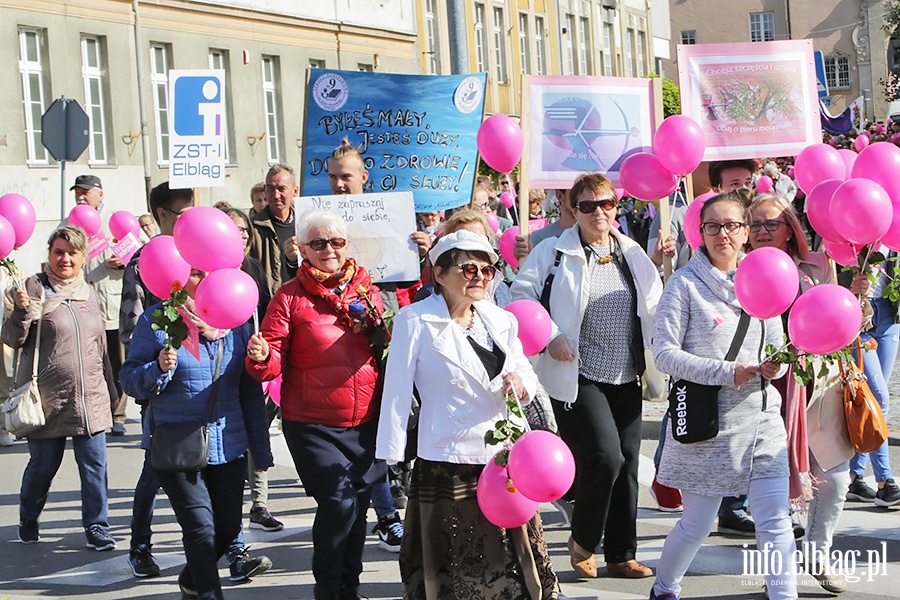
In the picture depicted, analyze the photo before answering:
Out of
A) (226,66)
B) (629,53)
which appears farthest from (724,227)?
(629,53)

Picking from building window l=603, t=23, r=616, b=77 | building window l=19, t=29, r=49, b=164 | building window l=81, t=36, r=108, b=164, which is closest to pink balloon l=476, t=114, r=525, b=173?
building window l=19, t=29, r=49, b=164

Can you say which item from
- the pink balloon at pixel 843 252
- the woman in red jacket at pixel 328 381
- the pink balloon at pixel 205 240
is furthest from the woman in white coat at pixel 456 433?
the pink balloon at pixel 843 252

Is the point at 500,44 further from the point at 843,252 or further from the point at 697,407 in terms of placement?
the point at 697,407

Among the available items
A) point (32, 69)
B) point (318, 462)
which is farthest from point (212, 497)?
point (32, 69)

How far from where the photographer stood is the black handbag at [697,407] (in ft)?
18.0

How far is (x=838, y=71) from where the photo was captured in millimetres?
73188

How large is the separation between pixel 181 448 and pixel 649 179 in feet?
10.5

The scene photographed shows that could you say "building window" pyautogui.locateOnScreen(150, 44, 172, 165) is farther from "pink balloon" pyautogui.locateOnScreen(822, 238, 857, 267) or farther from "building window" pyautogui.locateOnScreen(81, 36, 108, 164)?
"pink balloon" pyautogui.locateOnScreen(822, 238, 857, 267)

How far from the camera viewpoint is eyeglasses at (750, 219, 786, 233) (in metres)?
6.28

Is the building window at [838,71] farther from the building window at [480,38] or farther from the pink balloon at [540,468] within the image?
the pink balloon at [540,468]

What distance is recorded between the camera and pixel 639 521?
7727mm

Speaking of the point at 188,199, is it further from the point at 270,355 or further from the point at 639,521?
the point at 639,521

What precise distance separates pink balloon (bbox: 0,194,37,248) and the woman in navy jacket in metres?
3.08

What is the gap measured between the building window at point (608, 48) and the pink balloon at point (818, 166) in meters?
43.5
